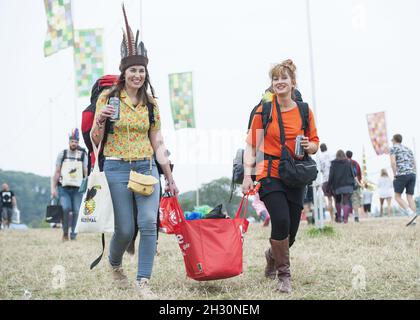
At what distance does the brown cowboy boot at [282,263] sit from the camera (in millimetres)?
4039

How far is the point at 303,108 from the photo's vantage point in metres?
4.28

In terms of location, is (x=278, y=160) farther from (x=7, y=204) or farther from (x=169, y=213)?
(x=7, y=204)

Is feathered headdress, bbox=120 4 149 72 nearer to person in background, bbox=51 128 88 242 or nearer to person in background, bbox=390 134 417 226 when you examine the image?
person in background, bbox=51 128 88 242

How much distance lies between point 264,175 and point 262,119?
1.42 ft

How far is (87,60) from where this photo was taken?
47.9 ft

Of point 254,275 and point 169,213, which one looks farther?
point 254,275

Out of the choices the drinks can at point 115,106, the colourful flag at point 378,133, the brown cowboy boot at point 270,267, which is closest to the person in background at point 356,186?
the brown cowboy boot at point 270,267

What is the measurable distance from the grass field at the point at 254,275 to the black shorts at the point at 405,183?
3.19 meters

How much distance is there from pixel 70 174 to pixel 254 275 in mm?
4936

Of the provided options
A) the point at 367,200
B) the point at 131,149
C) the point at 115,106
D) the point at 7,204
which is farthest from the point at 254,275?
the point at 7,204

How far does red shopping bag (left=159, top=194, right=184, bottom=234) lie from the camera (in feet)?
13.6

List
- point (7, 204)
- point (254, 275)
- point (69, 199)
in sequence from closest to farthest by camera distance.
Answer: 1. point (254, 275)
2. point (69, 199)
3. point (7, 204)

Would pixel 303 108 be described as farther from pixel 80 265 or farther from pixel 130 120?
pixel 80 265

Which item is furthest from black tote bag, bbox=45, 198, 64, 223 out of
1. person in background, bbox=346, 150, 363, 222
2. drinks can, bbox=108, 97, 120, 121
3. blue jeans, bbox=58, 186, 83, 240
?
person in background, bbox=346, 150, 363, 222
